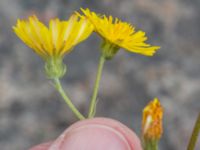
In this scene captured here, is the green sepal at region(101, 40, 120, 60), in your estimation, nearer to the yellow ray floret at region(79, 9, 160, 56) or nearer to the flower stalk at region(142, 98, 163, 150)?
the yellow ray floret at region(79, 9, 160, 56)

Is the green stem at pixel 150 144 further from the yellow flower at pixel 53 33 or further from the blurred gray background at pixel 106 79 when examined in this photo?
the blurred gray background at pixel 106 79

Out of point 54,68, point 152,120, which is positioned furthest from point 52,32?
point 152,120

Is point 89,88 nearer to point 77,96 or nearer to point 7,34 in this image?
point 77,96

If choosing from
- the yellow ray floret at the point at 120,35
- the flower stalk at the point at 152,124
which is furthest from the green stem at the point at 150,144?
the yellow ray floret at the point at 120,35

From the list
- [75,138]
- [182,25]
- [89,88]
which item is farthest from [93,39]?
[75,138]

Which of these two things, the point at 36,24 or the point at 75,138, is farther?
the point at 75,138

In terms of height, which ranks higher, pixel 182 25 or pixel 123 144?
pixel 123 144
